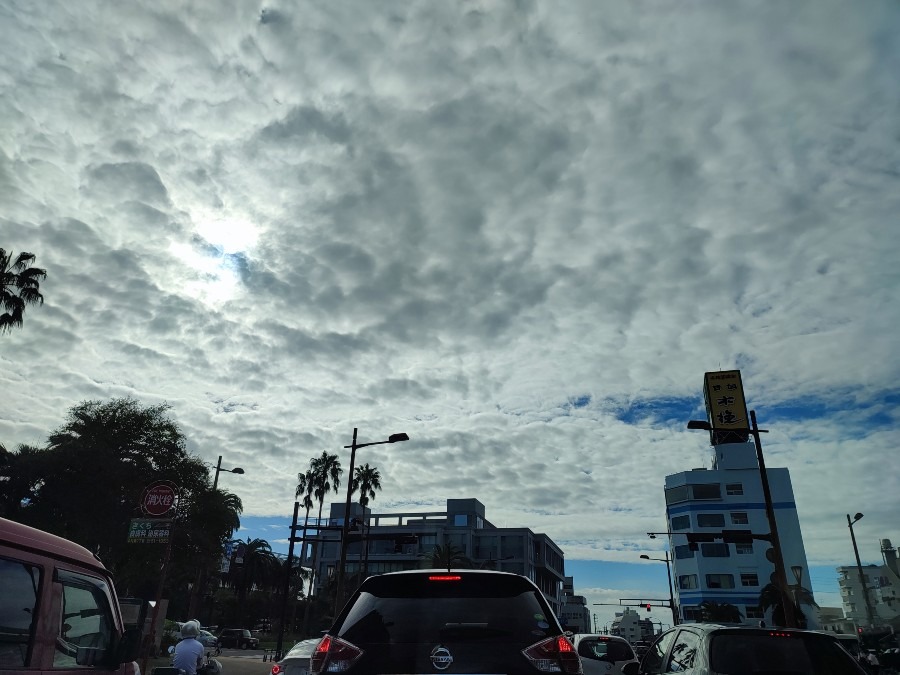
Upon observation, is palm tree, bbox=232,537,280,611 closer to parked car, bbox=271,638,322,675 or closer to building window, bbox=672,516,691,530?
building window, bbox=672,516,691,530

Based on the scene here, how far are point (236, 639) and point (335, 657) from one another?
191ft

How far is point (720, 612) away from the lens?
2687 inches

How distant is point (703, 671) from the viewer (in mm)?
6117

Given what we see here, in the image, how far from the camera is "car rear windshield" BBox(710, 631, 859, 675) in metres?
5.98

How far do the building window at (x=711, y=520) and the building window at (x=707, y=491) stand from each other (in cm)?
234

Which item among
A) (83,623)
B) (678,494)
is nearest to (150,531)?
(83,623)

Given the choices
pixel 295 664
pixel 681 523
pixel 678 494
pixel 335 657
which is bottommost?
pixel 295 664

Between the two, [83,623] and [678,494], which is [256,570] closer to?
[678,494]

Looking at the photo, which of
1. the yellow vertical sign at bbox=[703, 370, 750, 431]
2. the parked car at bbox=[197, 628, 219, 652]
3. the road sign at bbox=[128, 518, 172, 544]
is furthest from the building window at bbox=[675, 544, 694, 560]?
the road sign at bbox=[128, 518, 172, 544]

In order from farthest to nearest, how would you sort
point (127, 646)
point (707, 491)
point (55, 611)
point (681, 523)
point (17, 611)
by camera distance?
point (681, 523)
point (707, 491)
point (127, 646)
point (55, 611)
point (17, 611)

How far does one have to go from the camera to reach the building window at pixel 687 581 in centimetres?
7550

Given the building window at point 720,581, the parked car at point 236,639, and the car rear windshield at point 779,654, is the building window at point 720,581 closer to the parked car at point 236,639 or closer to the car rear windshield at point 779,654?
the parked car at point 236,639

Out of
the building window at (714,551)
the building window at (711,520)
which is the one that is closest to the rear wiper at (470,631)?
the building window at (714,551)

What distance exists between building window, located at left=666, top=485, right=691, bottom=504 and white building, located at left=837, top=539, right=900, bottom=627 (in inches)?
954
